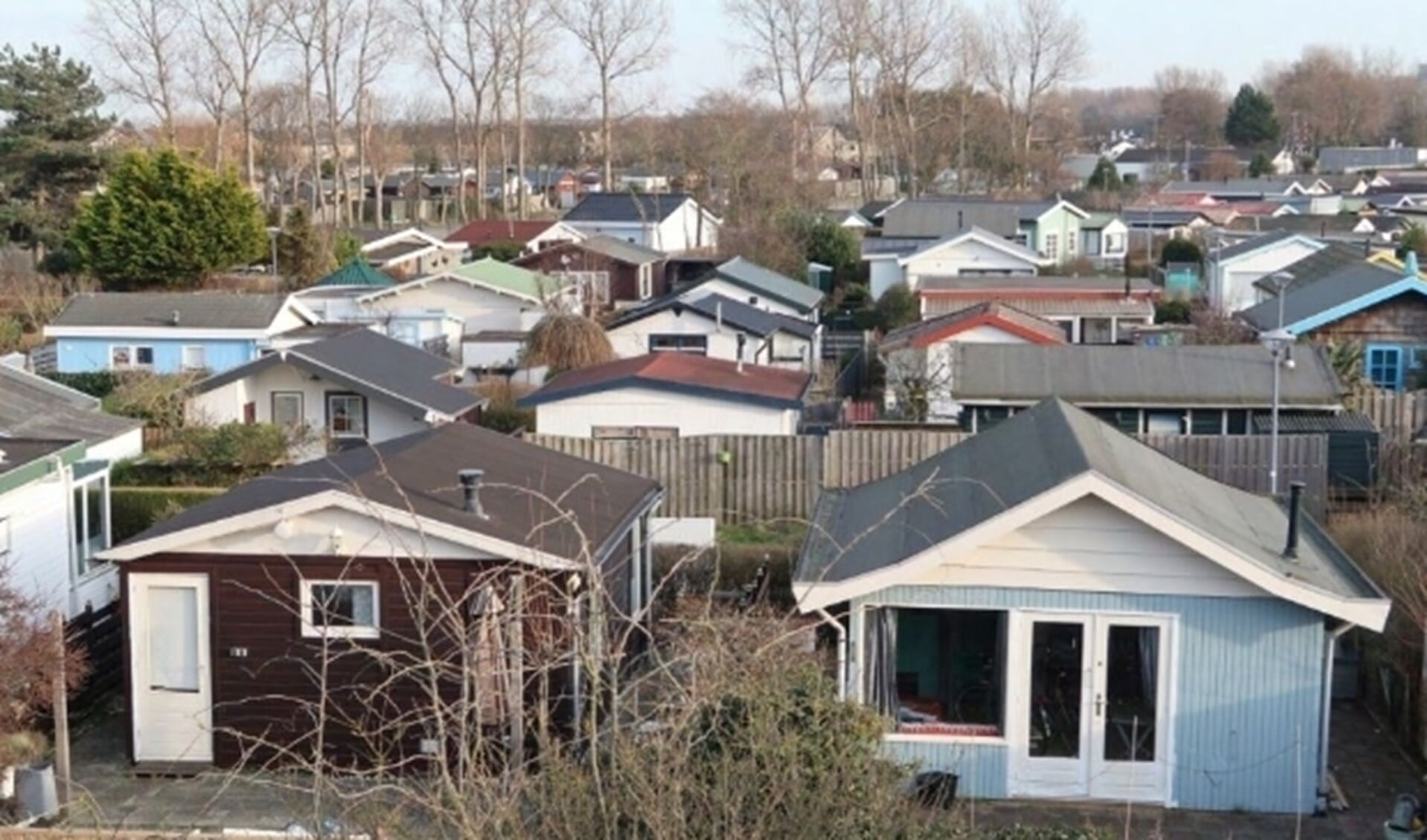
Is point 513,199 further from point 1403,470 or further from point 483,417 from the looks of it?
point 1403,470

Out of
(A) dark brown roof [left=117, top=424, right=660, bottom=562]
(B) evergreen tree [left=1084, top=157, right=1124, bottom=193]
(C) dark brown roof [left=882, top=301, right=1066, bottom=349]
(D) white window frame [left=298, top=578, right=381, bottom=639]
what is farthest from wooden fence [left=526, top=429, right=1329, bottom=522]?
(B) evergreen tree [left=1084, top=157, right=1124, bottom=193]

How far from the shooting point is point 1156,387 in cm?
2003

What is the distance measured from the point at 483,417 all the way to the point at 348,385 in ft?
7.56

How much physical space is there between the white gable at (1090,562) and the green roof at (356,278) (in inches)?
986

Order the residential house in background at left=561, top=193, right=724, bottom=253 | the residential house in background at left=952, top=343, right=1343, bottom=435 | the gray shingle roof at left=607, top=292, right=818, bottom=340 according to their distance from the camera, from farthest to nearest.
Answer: the residential house in background at left=561, top=193, right=724, bottom=253, the gray shingle roof at left=607, top=292, right=818, bottom=340, the residential house in background at left=952, top=343, right=1343, bottom=435

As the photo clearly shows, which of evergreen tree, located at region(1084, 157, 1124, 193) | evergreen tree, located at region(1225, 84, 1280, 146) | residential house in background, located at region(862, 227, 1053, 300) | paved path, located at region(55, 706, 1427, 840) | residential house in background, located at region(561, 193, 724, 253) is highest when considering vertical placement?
→ evergreen tree, located at region(1225, 84, 1280, 146)

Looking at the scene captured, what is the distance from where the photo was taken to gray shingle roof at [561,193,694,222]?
46.4 meters

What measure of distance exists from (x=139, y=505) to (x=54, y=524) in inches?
146

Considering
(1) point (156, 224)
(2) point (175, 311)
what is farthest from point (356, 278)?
(2) point (175, 311)

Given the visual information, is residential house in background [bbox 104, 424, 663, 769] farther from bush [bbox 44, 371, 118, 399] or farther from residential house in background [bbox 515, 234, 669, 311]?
residential house in background [bbox 515, 234, 669, 311]

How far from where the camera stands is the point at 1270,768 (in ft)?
32.6

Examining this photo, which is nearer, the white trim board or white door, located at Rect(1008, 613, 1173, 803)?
the white trim board

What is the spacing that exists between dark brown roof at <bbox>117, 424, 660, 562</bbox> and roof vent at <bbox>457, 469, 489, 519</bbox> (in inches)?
2.2

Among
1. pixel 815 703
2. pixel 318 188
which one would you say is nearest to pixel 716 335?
pixel 815 703
